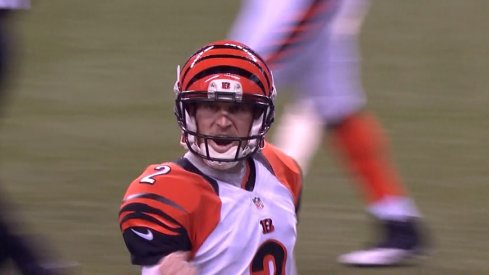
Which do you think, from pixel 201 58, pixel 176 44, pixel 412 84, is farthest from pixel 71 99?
pixel 201 58

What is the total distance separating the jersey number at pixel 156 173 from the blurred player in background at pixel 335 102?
160 cm

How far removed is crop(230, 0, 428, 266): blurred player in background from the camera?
4.83m

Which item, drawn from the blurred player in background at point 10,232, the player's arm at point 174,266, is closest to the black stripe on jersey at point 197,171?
the player's arm at point 174,266

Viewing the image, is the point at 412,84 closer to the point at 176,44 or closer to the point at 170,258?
the point at 176,44

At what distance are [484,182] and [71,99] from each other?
250cm

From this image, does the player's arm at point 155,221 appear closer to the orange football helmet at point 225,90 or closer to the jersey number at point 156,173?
the jersey number at point 156,173

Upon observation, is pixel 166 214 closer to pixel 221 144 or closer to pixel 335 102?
pixel 221 144

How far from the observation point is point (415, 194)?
603 centimetres

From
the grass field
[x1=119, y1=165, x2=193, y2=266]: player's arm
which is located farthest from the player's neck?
the grass field

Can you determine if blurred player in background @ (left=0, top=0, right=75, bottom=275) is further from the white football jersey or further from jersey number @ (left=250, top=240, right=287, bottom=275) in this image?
jersey number @ (left=250, top=240, right=287, bottom=275)

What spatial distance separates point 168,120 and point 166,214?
13.0ft

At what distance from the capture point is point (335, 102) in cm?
500

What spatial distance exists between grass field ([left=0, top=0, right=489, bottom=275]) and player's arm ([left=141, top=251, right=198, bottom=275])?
181 cm

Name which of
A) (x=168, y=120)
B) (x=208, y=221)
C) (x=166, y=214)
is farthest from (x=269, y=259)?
(x=168, y=120)
